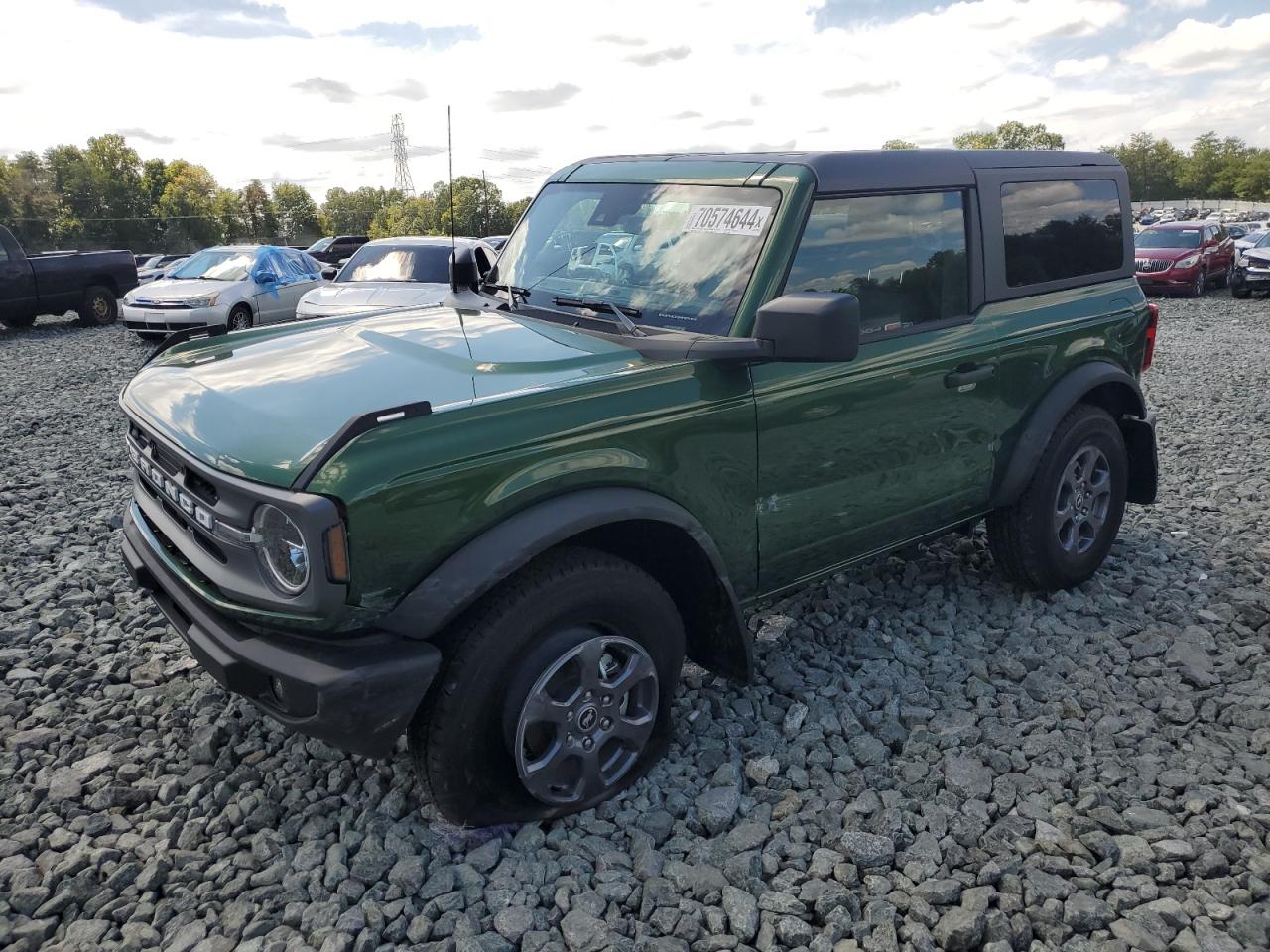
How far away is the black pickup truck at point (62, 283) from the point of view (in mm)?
16125

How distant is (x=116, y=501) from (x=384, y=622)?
4.58m

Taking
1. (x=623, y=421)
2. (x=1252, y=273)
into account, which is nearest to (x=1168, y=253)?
(x=1252, y=273)

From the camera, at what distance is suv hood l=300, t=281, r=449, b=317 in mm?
11003

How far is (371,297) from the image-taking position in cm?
1130

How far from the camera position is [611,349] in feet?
10.7

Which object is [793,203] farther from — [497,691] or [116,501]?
[116,501]

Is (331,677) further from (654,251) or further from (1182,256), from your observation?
(1182,256)

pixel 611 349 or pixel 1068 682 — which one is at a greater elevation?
pixel 611 349

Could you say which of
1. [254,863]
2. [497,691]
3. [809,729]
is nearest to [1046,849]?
[809,729]

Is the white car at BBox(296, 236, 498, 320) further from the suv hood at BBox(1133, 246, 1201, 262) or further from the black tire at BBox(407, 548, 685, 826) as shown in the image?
the suv hood at BBox(1133, 246, 1201, 262)

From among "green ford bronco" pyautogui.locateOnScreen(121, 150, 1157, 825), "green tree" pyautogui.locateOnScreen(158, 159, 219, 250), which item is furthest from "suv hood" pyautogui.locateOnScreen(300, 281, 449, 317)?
"green tree" pyautogui.locateOnScreen(158, 159, 219, 250)

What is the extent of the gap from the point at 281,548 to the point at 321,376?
0.72m

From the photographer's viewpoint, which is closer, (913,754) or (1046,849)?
(1046,849)

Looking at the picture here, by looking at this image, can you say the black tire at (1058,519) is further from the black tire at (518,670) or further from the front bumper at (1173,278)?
the front bumper at (1173,278)
